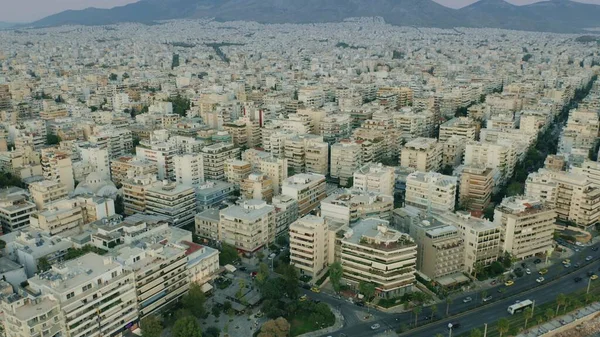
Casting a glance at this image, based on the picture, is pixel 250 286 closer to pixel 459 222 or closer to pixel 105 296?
pixel 105 296

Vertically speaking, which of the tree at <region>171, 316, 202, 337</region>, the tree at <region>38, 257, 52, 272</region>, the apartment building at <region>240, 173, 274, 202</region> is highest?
the apartment building at <region>240, 173, 274, 202</region>

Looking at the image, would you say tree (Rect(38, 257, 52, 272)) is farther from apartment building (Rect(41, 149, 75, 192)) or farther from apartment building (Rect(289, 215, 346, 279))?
apartment building (Rect(41, 149, 75, 192))

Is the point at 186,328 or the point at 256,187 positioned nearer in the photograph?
the point at 186,328

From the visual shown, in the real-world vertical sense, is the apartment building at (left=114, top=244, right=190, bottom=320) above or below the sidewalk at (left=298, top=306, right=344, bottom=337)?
above

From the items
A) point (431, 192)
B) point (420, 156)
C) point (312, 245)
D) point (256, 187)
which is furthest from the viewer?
point (420, 156)

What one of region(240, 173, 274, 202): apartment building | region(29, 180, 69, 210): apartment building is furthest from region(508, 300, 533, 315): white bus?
region(29, 180, 69, 210): apartment building

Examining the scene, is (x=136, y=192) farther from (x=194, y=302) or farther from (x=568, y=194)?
(x=568, y=194)

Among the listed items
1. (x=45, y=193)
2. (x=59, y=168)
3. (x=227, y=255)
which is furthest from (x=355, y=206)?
(x=59, y=168)
